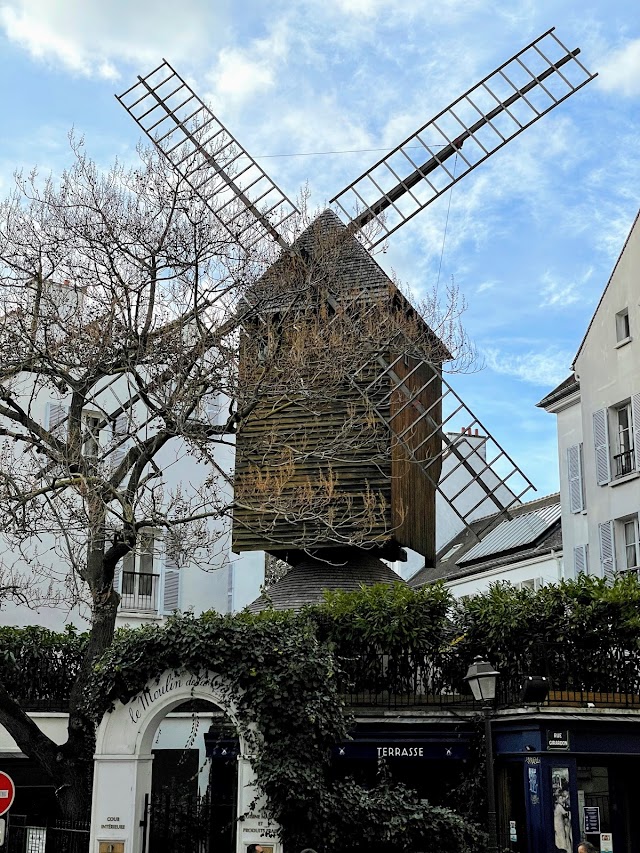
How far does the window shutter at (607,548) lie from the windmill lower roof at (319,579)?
17.5 ft

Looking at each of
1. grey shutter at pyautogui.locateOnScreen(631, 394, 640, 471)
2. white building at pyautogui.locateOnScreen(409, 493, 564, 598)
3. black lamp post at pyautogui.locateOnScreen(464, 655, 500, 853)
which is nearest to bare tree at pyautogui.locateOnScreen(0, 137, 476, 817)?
black lamp post at pyautogui.locateOnScreen(464, 655, 500, 853)

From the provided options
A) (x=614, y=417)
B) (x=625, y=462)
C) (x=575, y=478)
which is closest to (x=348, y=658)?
(x=625, y=462)

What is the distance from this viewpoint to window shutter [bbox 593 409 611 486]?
22719mm

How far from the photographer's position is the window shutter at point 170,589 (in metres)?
25.3

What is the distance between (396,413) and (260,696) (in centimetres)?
682

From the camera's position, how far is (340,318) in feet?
54.9

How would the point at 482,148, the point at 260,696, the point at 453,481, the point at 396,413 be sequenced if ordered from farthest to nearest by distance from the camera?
the point at 453,481 → the point at 482,148 → the point at 396,413 → the point at 260,696

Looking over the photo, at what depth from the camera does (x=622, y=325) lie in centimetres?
2291

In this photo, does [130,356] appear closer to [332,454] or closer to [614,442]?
[332,454]

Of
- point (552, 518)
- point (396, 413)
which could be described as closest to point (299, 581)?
point (396, 413)

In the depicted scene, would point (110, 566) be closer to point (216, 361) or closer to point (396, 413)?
point (216, 361)

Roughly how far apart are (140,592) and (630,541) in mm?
10941

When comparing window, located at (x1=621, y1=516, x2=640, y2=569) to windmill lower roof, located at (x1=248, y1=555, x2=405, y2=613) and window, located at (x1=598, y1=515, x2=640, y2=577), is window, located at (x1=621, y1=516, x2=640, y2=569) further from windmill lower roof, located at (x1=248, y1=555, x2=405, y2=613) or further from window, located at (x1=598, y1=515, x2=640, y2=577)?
windmill lower roof, located at (x1=248, y1=555, x2=405, y2=613)

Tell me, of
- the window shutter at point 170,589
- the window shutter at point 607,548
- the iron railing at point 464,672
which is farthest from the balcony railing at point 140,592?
the window shutter at point 607,548
